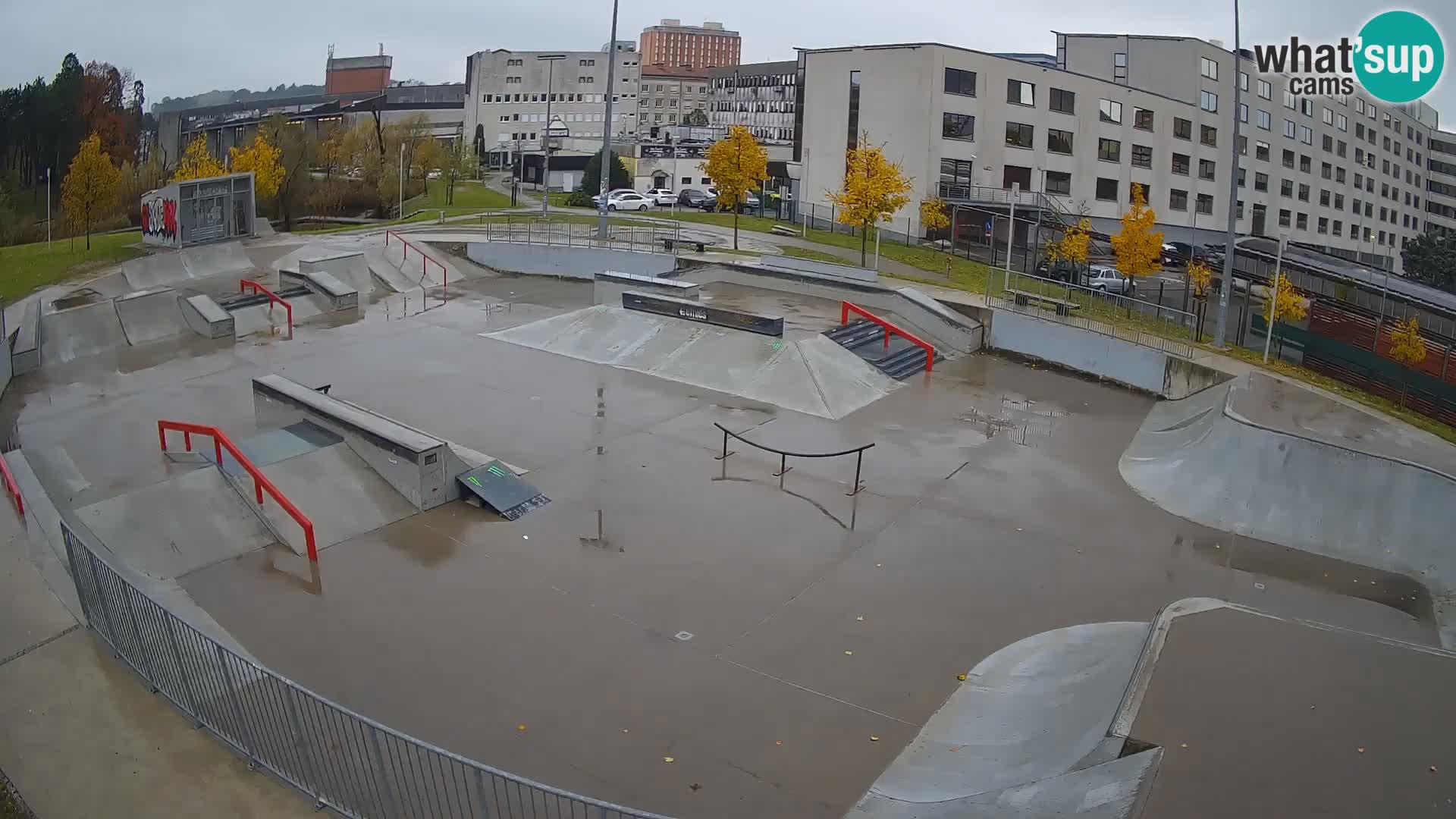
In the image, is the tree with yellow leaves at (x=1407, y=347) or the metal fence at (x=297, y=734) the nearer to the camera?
the metal fence at (x=297, y=734)

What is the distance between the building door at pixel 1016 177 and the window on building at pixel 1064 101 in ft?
11.5

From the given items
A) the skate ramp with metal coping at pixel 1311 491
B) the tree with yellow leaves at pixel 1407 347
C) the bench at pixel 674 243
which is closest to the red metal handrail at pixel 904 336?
the skate ramp with metal coping at pixel 1311 491

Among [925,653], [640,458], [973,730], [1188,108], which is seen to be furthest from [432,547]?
[1188,108]

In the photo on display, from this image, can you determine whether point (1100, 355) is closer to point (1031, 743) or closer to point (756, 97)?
point (1031, 743)

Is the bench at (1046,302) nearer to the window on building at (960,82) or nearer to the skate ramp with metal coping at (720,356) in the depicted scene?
the skate ramp with metal coping at (720,356)

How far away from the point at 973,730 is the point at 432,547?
7.60 metres

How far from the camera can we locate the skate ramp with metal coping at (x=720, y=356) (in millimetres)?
21391

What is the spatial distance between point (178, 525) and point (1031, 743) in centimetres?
1077

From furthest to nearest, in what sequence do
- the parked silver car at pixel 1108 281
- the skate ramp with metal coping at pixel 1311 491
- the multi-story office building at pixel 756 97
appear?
1. the multi-story office building at pixel 756 97
2. the parked silver car at pixel 1108 281
3. the skate ramp with metal coping at pixel 1311 491

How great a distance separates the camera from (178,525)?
1323 cm

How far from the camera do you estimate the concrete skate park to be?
8.25 meters

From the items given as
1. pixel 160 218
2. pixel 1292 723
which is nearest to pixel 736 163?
pixel 160 218

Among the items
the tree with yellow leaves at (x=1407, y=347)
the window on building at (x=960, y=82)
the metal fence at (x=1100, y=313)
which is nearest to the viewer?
the tree with yellow leaves at (x=1407, y=347)

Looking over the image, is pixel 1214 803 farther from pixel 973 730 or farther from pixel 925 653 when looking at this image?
pixel 925 653
